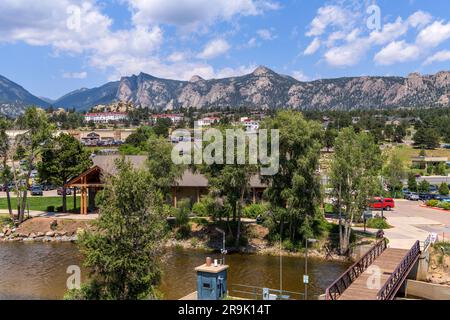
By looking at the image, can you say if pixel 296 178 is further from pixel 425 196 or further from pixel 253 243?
pixel 425 196

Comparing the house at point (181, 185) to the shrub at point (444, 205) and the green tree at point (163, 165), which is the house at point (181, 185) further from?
the shrub at point (444, 205)

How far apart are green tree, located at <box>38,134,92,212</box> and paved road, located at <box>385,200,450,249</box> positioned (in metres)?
33.7

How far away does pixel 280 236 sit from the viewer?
39.5m

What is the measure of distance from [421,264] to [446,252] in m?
3.01

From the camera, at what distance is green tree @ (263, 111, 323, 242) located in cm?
3772

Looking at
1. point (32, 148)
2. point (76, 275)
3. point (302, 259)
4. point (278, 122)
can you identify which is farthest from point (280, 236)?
point (32, 148)

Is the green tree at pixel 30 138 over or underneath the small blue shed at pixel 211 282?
over

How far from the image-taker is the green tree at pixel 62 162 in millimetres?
49344

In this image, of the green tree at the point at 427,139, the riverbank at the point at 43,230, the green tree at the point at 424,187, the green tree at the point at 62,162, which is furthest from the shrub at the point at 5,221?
the green tree at the point at 427,139

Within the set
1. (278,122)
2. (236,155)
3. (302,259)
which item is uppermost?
(278,122)

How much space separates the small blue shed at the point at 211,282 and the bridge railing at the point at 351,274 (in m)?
4.81

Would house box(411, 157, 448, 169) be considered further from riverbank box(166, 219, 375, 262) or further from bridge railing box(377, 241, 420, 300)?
bridge railing box(377, 241, 420, 300)

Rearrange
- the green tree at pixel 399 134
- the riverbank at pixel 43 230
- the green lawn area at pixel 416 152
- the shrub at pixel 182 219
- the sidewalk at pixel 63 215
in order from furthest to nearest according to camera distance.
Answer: the green tree at pixel 399 134, the green lawn area at pixel 416 152, the sidewalk at pixel 63 215, the riverbank at pixel 43 230, the shrub at pixel 182 219
